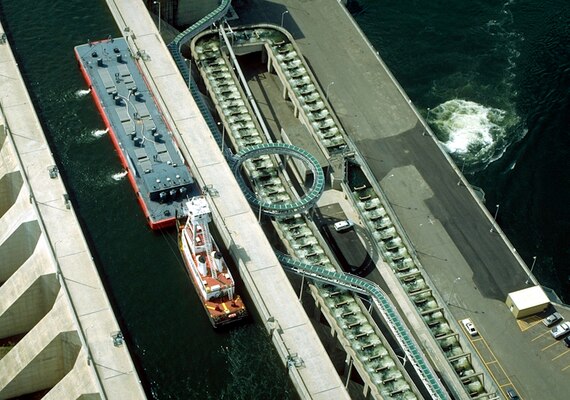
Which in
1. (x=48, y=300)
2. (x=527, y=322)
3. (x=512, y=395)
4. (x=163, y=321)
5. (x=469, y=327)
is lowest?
(x=512, y=395)

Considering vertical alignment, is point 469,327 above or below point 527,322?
above

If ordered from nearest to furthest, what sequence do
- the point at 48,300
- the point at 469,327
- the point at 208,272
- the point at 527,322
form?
the point at 208,272, the point at 48,300, the point at 469,327, the point at 527,322

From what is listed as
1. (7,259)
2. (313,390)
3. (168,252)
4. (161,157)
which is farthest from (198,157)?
(313,390)

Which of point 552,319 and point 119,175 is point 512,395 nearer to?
point 552,319

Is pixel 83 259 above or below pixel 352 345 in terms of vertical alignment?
above

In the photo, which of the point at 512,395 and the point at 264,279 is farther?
the point at 264,279

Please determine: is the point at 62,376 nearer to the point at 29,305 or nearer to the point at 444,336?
the point at 29,305

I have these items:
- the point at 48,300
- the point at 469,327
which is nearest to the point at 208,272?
the point at 48,300
